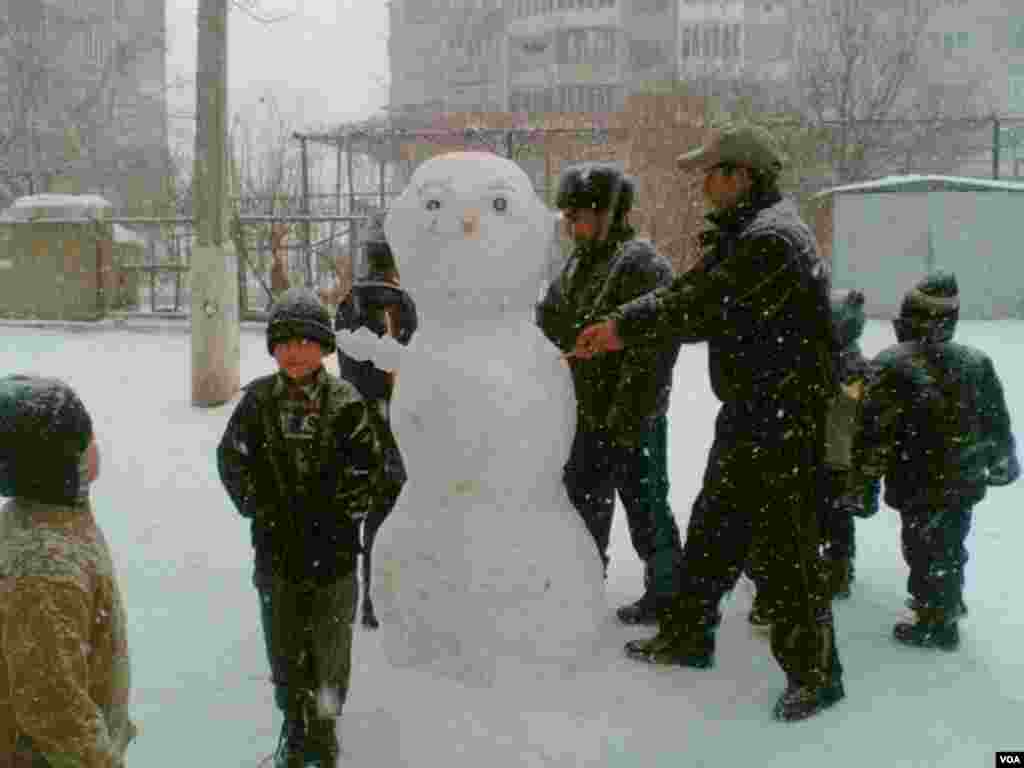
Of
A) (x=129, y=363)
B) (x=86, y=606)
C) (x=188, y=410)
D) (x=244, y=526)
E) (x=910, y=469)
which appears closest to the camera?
(x=86, y=606)

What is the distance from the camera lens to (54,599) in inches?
77.6

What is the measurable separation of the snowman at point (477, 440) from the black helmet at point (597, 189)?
21.3 inches

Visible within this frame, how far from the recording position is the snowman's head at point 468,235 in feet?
11.9

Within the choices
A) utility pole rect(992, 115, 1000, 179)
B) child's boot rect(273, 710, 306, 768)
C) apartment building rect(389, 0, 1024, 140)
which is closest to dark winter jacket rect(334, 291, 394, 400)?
child's boot rect(273, 710, 306, 768)

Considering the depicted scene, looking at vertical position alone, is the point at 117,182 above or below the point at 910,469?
above

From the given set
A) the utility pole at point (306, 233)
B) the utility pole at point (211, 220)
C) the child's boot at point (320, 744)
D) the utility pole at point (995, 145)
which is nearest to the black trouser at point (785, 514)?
the child's boot at point (320, 744)

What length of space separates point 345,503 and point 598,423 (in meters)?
1.56

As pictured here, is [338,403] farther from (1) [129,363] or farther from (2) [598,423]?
(1) [129,363]

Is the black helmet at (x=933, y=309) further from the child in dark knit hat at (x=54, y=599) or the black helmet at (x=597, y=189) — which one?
the child in dark knit hat at (x=54, y=599)

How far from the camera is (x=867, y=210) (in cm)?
1441

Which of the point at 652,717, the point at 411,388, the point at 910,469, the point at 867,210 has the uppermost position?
the point at 867,210

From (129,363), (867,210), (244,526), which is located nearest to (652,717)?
(244,526)

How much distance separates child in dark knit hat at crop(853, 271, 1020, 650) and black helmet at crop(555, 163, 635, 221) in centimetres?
121

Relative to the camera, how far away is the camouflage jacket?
1.93 meters
